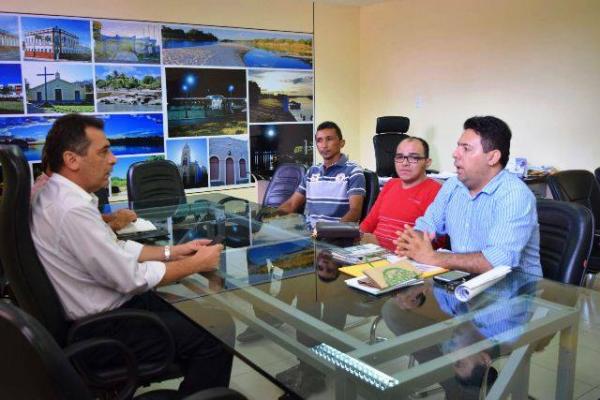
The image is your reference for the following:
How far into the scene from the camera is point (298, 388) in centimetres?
127

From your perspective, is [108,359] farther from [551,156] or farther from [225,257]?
[551,156]

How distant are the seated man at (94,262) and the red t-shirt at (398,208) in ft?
3.86

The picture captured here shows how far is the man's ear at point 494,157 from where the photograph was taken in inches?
84.8

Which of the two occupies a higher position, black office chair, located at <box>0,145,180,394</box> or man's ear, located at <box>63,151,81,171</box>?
man's ear, located at <box>63,151,81,171</box>

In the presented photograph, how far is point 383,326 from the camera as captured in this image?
1575 mm

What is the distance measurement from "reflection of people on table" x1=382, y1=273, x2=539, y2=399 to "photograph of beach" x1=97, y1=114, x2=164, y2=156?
4448 mm

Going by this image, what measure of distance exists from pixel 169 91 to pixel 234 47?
3.22 ft

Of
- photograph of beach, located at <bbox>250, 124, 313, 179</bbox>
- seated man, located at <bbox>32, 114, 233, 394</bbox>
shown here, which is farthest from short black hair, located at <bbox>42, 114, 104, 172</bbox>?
photograph of beach, located at <bbox>250, 124, 313, 179</bbox>

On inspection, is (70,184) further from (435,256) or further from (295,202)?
(295,202)

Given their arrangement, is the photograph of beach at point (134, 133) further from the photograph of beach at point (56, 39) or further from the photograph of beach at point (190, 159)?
the photograph of beach at point (56, 39)

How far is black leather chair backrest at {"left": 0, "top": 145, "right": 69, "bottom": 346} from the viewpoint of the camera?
1570 mm

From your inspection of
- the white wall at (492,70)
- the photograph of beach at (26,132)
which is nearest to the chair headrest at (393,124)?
the white wall at (492,70)

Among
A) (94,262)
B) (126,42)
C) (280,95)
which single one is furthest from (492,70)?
(94,262)

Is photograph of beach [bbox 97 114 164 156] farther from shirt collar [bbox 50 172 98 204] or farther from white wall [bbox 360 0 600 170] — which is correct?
shirt collar [bbox 50 172 98 204]
